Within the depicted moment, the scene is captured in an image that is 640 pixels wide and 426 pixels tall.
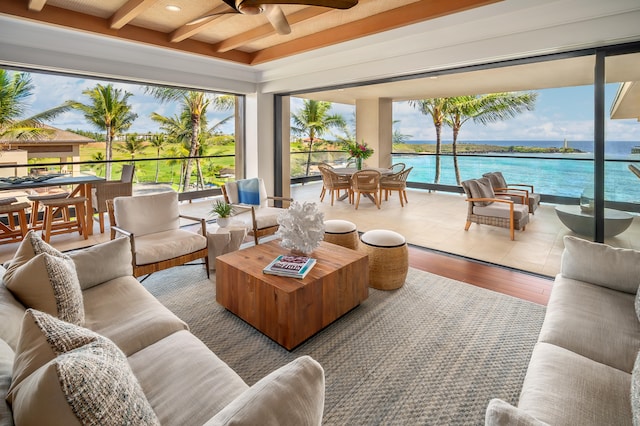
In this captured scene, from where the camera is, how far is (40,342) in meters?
0.94

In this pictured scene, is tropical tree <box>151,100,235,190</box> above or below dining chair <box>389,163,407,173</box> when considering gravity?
above

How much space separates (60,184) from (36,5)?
2.33 metres

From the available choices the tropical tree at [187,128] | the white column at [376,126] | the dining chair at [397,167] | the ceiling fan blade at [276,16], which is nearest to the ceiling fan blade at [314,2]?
the ceiling fan blade at [276,16]

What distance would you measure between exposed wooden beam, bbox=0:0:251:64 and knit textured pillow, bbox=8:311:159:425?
380cm

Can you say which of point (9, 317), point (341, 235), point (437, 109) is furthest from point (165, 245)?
point (437, 109)

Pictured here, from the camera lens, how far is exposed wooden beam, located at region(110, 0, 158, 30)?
316 cm

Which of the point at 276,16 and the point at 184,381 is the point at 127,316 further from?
the point at 276,16

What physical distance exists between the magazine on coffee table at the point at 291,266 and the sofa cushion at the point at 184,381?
888 mm

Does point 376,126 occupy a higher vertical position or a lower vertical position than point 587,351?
higher

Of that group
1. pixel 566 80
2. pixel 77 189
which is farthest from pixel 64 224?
pixel 566 80

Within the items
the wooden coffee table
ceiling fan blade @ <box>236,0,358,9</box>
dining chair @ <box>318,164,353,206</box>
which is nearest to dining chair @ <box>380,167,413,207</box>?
dining chair @ <box>318,164,353,206</box>

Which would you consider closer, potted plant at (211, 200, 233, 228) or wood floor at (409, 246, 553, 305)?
wood floor at (409, 246, 553, 305)

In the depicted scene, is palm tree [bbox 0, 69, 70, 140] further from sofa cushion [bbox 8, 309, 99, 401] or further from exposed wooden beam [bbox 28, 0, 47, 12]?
sofa cushion [bbox 8, 309, 99, 401]

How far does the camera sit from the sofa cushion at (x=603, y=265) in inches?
81.1
